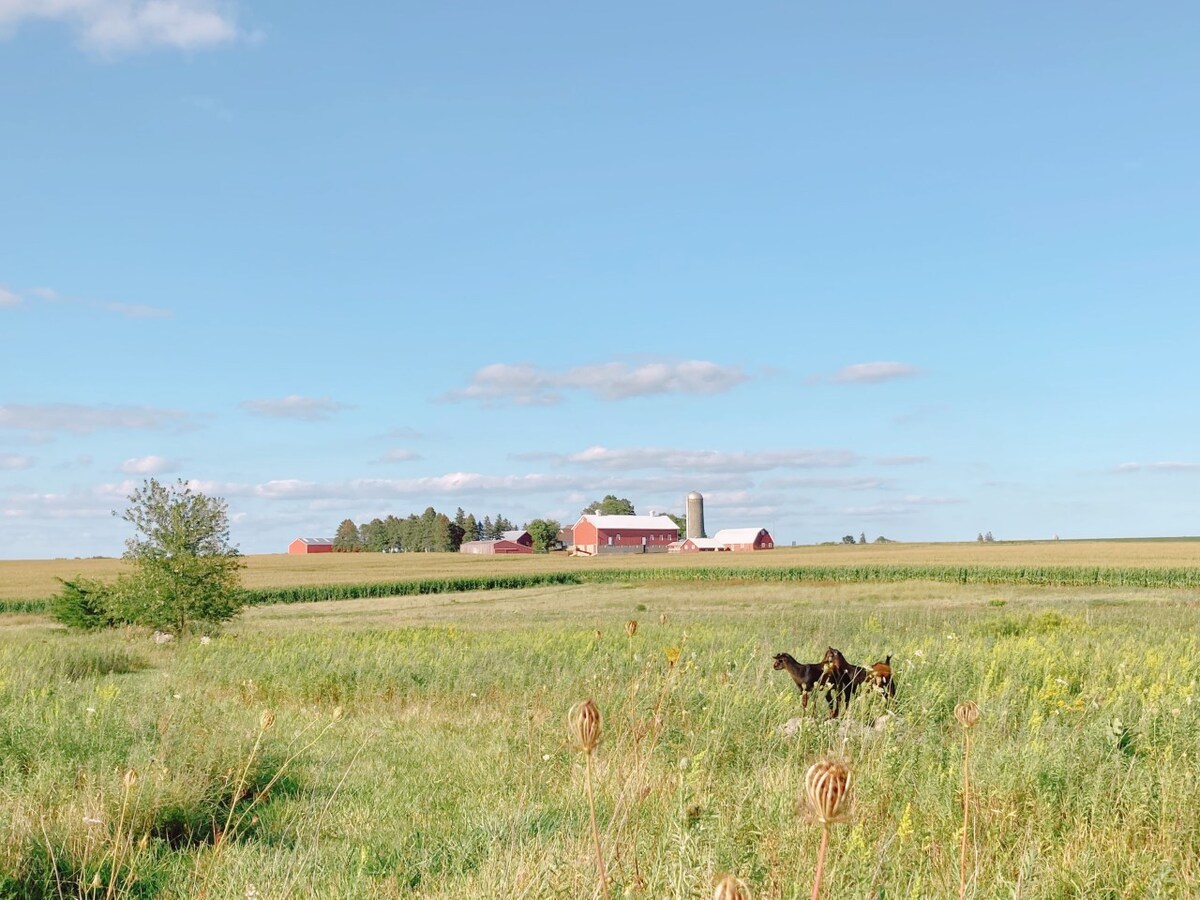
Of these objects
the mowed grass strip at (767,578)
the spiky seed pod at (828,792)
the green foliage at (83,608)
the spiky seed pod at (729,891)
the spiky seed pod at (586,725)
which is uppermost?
the spiky seed pod at (586,725)

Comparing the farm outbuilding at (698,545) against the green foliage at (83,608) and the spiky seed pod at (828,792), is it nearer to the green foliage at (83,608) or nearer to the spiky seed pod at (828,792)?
the green foliage at (83,608)

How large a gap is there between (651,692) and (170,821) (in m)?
4.20

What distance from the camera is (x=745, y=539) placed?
12544 cm

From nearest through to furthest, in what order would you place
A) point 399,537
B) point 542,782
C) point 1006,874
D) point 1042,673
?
point 1006,874 → point 542,782 → point 1042,673 → point 399,537

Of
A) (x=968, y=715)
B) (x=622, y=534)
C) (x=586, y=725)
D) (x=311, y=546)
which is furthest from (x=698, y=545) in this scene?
(x=586, y=725)

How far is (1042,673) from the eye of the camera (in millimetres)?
10570

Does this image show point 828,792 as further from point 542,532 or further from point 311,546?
point 311,546

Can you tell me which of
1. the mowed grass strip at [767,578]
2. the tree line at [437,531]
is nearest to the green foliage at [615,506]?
the tree line at [437,531]

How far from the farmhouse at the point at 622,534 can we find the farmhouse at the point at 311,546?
4860cm

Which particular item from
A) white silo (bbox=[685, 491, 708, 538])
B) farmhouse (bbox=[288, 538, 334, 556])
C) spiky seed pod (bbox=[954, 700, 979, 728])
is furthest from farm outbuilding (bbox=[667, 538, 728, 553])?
spiky seed pod (bbox=[954, 700, 979, 728])

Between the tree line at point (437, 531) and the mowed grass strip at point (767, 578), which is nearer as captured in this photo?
the mowed grass strip at point (767, 578)

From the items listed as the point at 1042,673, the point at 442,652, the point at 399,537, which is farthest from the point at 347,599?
the point at 399,537

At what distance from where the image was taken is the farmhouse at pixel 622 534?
122562mm

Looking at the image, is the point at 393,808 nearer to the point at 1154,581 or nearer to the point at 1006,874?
the point at 1006,874
